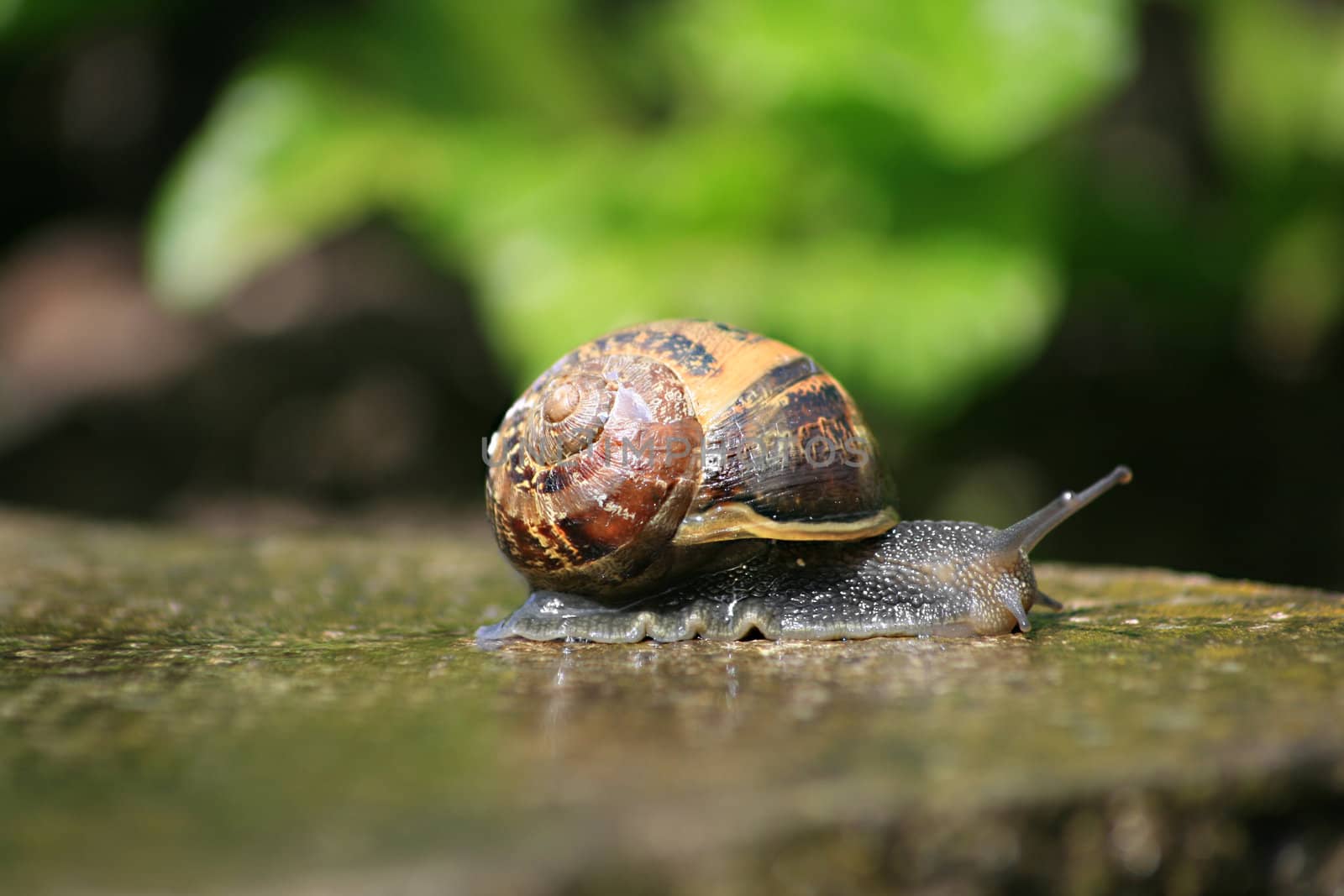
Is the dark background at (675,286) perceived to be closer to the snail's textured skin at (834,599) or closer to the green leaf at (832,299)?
the green leaf at (832,299)

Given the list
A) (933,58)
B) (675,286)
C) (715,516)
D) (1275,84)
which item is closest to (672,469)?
(715,516)

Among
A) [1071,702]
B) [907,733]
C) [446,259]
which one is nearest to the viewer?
[907,733]

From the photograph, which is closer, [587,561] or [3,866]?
[3,866]

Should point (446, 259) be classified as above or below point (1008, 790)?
above

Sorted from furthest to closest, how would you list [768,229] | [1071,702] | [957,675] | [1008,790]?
[768,229], [957,675], [1071,702], [1008,790]

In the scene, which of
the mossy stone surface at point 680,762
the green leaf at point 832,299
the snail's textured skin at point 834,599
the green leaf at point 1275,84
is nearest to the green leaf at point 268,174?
the green leaf at point 832,299

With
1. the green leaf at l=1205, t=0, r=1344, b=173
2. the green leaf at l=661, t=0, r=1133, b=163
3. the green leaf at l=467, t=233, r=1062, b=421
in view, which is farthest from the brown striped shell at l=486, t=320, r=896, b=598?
the green leaf at l=1205, t=0, r=1344, b=173

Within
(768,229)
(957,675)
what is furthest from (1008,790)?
(768,229)

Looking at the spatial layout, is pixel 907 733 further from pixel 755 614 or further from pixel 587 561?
pixel 587 561
